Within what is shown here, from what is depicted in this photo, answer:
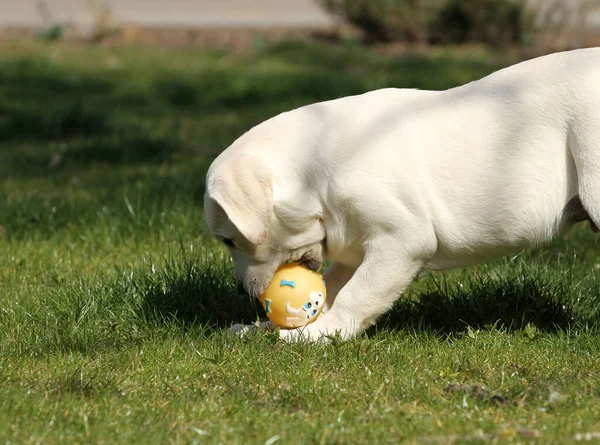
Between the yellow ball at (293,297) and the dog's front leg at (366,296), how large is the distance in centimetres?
6

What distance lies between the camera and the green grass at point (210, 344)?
11.2 feet

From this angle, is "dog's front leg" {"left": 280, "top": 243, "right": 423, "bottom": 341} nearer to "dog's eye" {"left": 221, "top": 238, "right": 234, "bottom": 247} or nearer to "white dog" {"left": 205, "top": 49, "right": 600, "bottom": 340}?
"white dog" {"left": 205, "top": 49, "right": 600, "bottom": 340}

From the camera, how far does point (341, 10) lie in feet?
47.3

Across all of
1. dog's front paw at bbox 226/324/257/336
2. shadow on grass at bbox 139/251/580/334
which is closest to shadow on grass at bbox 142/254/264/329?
shadow on grass at bbox 139/251/580/334

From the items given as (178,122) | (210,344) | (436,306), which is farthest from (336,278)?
(178,122)

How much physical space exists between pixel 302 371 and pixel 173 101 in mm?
7783

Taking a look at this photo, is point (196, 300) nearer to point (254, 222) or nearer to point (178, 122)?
point (254, 222)

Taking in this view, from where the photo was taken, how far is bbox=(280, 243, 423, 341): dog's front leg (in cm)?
420

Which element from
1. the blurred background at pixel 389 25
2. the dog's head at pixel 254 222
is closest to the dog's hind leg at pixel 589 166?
the dog's head at pixel 254 222

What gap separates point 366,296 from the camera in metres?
4.25

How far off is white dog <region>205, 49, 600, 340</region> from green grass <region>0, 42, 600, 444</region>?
16.5 inches

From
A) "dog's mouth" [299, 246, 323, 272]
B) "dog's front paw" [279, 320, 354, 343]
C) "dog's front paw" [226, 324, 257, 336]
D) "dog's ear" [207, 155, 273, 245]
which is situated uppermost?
"dog's ear" [207, 155, 273, 245]

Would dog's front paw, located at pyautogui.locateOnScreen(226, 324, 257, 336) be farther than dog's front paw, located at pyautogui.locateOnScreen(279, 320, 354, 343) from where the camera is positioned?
Yes

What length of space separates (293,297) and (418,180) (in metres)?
0.79
